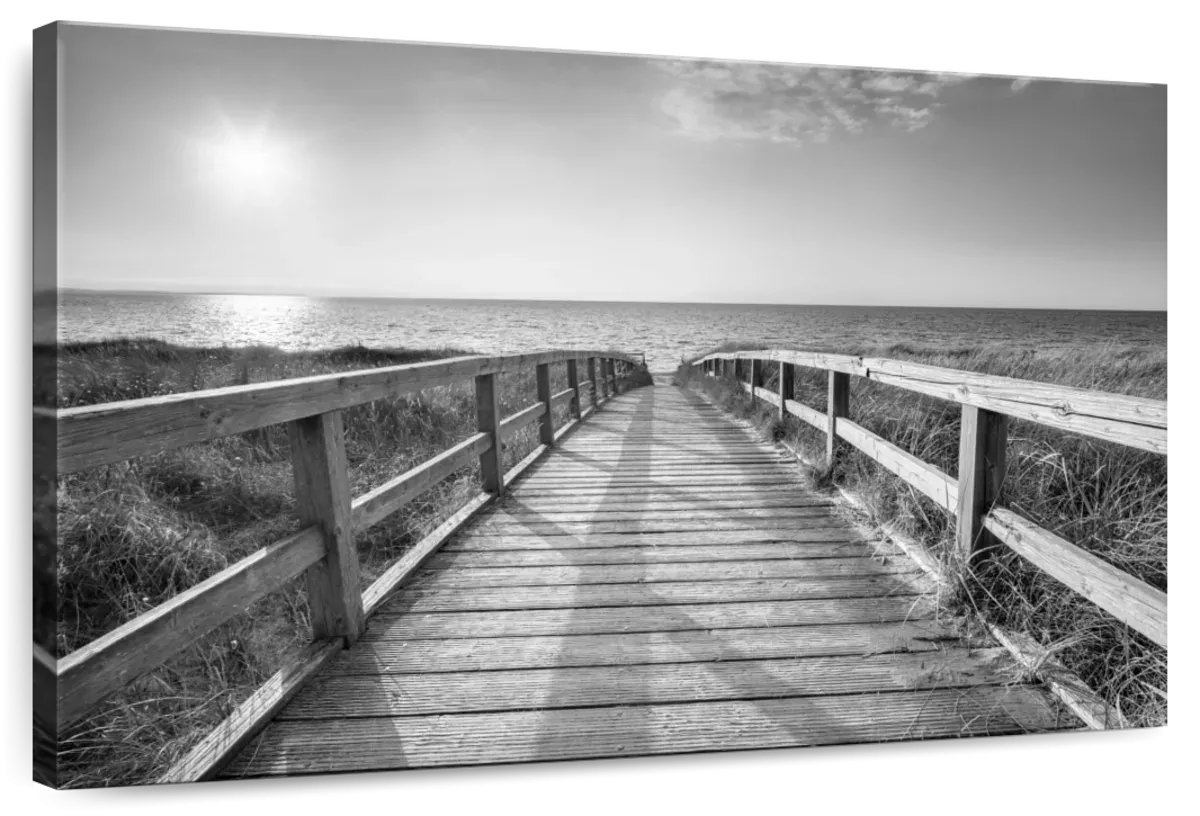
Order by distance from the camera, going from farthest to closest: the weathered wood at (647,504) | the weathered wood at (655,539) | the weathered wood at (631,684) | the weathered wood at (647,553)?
1. the weathered wood at (647,504)
2. the weathered wood at (655,539)
3. the weathered wood at (647,553)
4. the weathered wood at (631,684)

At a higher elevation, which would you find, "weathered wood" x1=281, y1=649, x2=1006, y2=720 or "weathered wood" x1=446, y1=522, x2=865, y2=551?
"weathered wood" x1=446, y1=522, x2=865, y2=551

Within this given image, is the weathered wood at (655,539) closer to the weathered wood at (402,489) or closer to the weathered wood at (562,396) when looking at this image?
the weathered wood at (402,489)

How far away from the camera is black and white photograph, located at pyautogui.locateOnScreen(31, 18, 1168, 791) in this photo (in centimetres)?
127

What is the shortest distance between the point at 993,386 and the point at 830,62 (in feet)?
3.70

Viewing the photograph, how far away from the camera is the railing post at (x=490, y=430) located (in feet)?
10.4

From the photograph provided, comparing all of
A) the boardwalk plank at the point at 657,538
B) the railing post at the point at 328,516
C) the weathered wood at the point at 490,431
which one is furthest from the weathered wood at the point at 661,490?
the railing post at the point at 328,516

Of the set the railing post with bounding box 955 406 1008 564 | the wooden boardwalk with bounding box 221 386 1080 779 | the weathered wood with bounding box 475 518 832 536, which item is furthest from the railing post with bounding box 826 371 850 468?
the railing post with bounding box 955 406 1008 564

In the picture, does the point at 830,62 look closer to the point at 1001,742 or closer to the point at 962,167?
the point at 1001,742

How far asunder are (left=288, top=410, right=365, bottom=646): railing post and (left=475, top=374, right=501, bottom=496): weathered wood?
147cm

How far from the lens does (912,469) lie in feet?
7.57

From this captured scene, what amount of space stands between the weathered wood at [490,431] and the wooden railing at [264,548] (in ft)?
2.33

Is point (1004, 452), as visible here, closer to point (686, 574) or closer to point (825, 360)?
point (686, 574)

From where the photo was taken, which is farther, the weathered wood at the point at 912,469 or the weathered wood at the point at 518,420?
the weathered wood at the point at 518,420

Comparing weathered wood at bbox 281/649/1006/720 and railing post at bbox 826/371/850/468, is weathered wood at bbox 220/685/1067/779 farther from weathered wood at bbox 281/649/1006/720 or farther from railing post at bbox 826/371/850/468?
railing post at bbox 826/371/850/468
